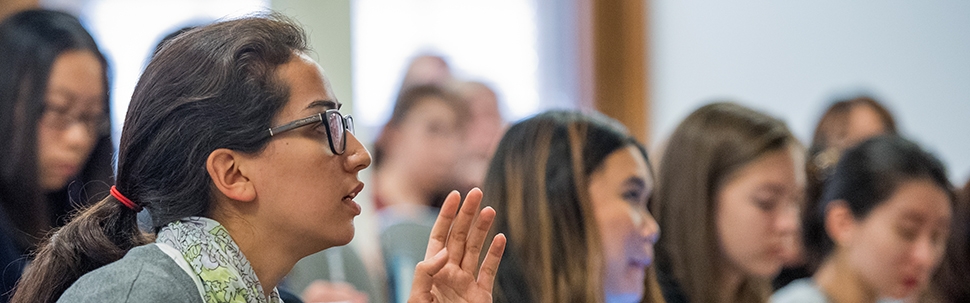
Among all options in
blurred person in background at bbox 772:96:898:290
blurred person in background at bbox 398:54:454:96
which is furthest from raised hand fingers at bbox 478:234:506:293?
blurred person in background at bbox 398:54:454:96

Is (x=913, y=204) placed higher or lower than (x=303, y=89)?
lower

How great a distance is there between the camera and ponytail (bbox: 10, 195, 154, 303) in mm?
1431

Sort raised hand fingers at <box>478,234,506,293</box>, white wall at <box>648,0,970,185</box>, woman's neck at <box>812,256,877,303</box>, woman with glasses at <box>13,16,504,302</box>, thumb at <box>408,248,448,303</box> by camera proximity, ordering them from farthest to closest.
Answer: white wall at <box>648,0,970,185</box> → woman's neck at <box>812,256,877,303</box> → raised hand fingers at <box>478,234,506,293</box> → thumb at <box>408,248,448,303</box> → woman with glasses at <box>13,16,504,302</box>

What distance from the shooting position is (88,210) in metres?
1.52

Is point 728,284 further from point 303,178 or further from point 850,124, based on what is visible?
point 850,124

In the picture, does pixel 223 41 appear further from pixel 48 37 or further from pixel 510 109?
pixel 510 109

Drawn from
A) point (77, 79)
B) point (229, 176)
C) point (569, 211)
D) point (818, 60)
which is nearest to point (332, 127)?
point (229, 176)

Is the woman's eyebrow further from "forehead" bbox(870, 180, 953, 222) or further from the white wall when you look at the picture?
the white wall

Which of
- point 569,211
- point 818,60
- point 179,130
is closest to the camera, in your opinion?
point 179,130

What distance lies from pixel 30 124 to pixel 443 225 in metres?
1.16

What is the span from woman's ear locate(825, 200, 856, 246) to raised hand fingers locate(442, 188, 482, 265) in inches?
63.2

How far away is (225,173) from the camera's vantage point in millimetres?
1429

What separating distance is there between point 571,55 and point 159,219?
12.9 feet

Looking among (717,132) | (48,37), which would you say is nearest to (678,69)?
(717,132)
